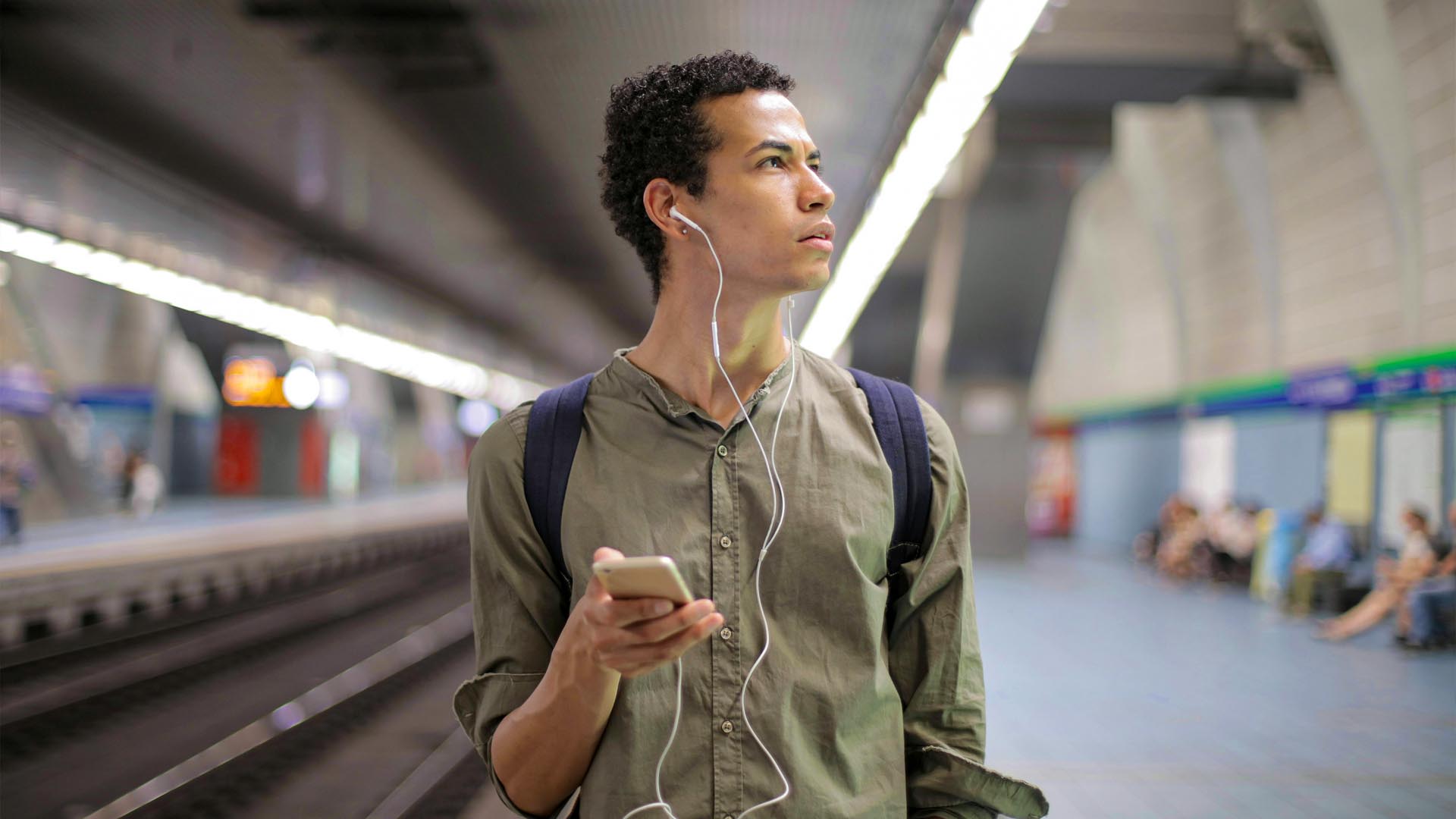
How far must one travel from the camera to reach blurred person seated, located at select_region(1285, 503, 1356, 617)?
9.88 meters

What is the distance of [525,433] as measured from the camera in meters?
1.55

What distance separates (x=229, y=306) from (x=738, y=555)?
18329 mm

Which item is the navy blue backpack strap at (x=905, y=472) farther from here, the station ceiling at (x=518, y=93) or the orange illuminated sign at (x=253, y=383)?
the orange illuminated sign at (x=253, y=383)

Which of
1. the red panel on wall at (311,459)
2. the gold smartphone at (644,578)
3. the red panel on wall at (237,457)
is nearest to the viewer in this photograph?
the gold smartphone at (644,578)

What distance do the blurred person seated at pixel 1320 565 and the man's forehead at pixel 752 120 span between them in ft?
31.3

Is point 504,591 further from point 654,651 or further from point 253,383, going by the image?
point 253,383

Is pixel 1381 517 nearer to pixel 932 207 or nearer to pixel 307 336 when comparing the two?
pixel 932 207

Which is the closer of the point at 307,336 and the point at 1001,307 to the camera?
the point at 1001,307

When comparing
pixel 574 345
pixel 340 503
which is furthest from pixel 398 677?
pixel 574 345

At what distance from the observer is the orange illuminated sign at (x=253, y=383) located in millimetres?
23672

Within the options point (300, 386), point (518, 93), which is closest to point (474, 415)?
point (300, 386)

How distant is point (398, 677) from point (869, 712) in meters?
8.77

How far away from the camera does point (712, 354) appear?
1604 mm

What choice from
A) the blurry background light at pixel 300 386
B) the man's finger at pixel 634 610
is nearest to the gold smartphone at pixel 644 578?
the man's finger at pixel 634 610
